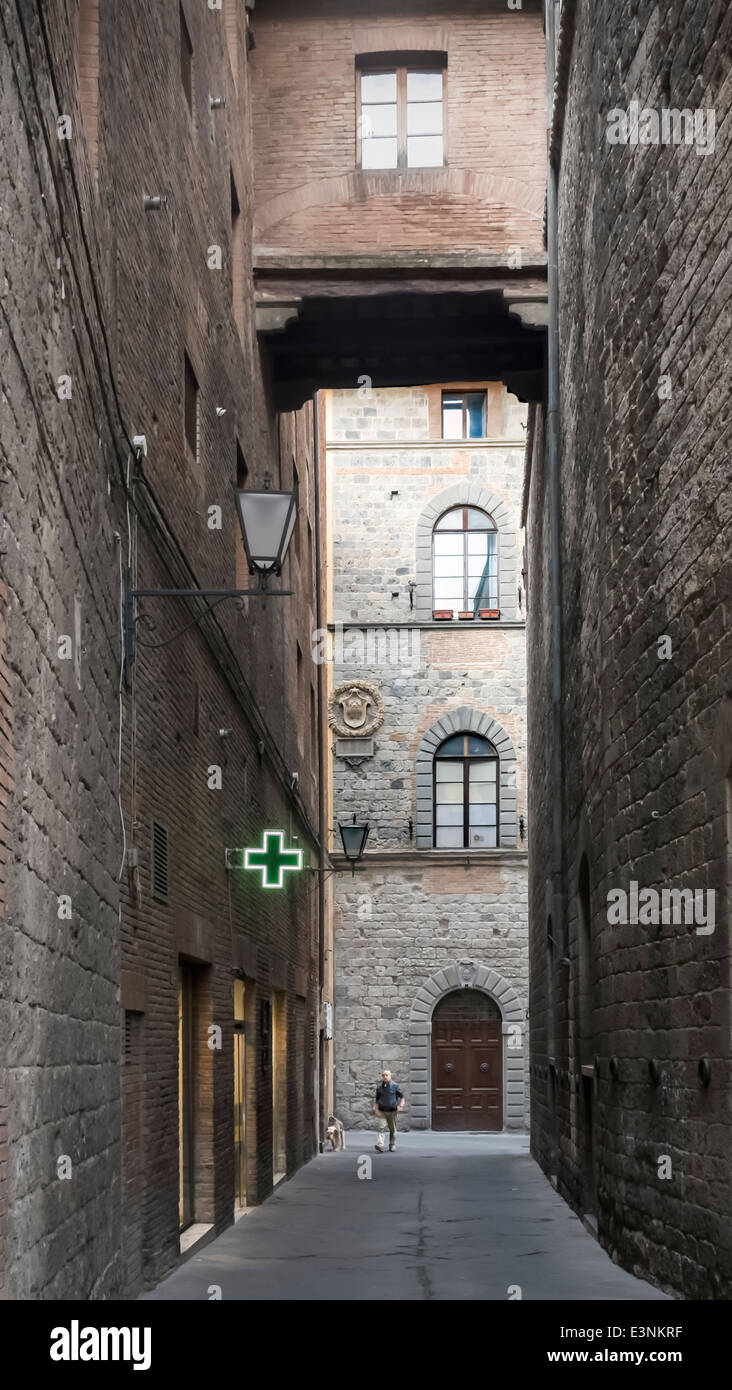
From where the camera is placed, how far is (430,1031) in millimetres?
31469

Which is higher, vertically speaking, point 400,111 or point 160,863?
point 400,111

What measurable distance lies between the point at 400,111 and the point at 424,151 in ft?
1.72

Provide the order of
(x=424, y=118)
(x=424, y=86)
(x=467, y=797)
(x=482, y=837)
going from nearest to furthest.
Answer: (x=424, y=118) → (x=424, y=86) → (x=482, y=837) → (x=467, y=797)

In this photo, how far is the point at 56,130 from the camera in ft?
23.4

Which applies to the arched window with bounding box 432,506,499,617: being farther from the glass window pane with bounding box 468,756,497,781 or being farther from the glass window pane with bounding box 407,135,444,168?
the glass window pane with bounding box 407,135,444,168

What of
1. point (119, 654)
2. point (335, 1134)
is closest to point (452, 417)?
point (335, 1134)

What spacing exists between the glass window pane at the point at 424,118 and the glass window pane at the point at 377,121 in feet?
0.63

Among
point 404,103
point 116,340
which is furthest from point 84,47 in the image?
point 404,103

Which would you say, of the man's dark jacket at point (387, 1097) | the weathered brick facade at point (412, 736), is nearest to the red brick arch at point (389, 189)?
→ the man's dark jacket at point (387, 1097)

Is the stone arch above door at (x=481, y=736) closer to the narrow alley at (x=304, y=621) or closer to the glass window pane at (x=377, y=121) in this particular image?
the narrow alley at (x=304, y=621)

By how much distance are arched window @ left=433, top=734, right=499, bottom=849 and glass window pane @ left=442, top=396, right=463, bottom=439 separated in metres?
5.92

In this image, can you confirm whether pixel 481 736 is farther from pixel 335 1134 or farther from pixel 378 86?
pixel 378 86

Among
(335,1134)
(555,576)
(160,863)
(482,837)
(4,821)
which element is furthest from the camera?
(482,837)

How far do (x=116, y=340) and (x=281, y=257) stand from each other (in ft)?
30.6
